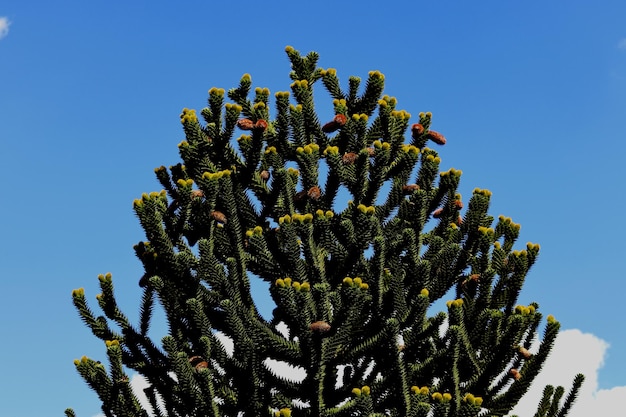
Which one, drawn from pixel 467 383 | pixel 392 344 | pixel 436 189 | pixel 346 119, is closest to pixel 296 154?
pixel 346 119

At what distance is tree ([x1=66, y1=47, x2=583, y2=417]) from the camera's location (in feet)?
23.6

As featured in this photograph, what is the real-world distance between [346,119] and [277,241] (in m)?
1.70

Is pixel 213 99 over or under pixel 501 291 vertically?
over

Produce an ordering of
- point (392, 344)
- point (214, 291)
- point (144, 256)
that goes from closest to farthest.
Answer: point (392, 344), point (214, 291), point (144, 256)

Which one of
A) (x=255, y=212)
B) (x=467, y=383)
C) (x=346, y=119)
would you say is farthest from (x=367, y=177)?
(x=467, y=383)


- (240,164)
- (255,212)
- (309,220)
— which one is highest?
(240,164)

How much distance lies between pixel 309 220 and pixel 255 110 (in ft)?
6.74

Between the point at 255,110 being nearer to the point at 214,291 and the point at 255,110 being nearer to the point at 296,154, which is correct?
the point at 296,154

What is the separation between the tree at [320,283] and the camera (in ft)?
23.6

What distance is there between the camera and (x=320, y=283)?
23.7ft

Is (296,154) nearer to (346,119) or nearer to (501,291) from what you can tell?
(346,119)

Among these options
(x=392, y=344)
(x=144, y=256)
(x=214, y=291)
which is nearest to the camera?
(x=392, y=344)

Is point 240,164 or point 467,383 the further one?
point 240,164

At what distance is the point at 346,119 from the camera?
8477mm
